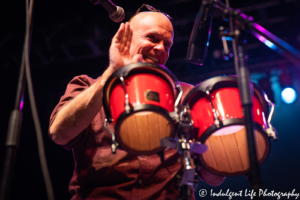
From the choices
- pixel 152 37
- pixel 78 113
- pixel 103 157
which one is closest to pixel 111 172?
pixel 103 157

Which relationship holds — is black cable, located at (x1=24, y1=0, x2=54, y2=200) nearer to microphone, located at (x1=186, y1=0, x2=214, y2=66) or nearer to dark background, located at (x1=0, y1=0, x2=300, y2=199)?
microphone, located at (x1=186, y1=0, x2=214, y2=66)

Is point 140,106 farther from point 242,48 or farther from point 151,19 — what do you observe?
point 151,19

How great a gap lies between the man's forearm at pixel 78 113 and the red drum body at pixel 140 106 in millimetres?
149

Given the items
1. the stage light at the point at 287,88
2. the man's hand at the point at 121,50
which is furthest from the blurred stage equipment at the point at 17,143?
the stage light at the point at 287,88

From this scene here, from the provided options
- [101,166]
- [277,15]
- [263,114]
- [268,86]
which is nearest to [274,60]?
[268,86]

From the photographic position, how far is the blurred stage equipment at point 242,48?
110 centimetres

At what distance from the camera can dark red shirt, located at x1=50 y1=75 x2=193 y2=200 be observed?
5.51 ft

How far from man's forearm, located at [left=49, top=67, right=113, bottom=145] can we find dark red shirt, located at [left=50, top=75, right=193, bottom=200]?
82 mm

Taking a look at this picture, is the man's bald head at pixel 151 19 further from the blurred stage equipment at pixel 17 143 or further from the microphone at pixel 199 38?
the blurred stage equipment at pixel 17 143

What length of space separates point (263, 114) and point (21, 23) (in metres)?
4.76

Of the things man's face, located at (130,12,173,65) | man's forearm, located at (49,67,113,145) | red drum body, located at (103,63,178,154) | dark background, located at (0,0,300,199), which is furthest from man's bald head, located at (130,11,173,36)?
dark background, located at (0,0,300,199)

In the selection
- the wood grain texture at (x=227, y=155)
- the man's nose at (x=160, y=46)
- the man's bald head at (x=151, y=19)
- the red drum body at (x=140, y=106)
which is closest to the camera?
the red drum body at (x=140, y=106)

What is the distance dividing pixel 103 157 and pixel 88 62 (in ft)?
14.3

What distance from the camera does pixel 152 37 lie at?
2.26 m
